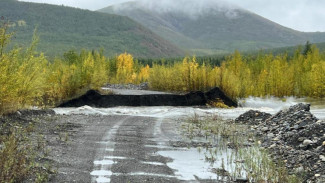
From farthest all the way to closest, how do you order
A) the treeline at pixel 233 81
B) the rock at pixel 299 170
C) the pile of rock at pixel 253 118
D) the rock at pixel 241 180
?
the treeline at pixel 233 81 < the pile of rock at pixel 253 118 < the rock at pixel 299 170 < the rock at pixel 241 180

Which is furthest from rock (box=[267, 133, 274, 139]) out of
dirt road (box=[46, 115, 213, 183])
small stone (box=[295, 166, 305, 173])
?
small stone (box=[295, 166, 305, 173])

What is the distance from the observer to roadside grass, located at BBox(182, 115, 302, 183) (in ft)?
26.2

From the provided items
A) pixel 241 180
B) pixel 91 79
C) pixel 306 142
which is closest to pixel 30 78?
pixel 241 180

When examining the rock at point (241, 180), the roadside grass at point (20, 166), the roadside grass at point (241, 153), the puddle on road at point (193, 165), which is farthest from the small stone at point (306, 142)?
the roadside grass at point (20, 166)

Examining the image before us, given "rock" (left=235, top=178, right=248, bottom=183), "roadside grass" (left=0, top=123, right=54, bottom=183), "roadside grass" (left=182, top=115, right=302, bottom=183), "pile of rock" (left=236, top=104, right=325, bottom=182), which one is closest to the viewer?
"roadside grass" (left=0, top=123, right=54, bottom=183)

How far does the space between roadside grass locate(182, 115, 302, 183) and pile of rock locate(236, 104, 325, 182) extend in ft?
1.20

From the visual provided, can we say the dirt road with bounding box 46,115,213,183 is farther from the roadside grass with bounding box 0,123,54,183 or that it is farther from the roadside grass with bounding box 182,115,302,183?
the roadside grass with bounding box 182,115,302,183

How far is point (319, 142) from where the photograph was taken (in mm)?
10133

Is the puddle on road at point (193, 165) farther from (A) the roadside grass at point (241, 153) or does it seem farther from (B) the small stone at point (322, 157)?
(B) the small stone at point (322, 157)

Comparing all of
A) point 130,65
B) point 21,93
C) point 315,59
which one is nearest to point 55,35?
point 130,65

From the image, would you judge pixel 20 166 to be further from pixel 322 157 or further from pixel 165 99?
pixel 165 99

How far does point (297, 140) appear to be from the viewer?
11.2 m

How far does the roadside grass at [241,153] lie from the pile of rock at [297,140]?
366 mm

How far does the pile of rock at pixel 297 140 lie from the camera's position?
862 centimetres
